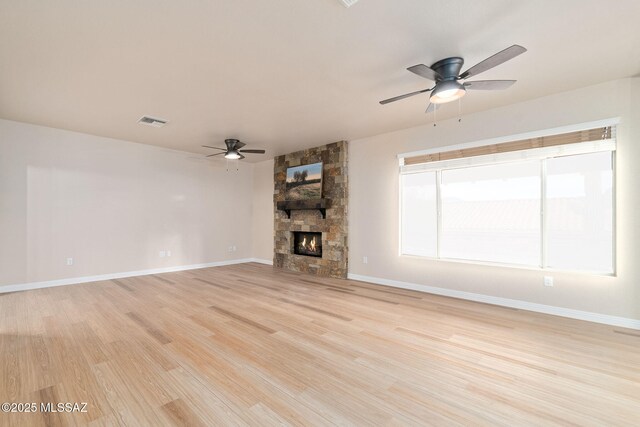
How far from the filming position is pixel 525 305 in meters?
3.77

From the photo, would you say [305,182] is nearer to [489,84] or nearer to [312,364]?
[489,84]

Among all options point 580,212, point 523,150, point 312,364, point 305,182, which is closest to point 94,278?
point 305,182

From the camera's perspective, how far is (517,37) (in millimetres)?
2434

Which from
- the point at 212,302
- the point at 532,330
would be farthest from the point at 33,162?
the point at 532,330

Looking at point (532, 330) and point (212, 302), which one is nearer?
point (532, 330)

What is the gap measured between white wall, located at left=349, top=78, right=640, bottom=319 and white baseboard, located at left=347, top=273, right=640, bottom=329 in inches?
2.1

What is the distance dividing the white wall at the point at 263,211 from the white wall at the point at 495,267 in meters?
2.77

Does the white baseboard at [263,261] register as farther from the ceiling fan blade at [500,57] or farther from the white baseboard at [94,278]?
the ceiling fan blade at [500,57]

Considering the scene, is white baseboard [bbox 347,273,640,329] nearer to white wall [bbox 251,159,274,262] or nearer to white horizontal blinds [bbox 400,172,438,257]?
white horizontal blinds [bbox 400,172,438,257]

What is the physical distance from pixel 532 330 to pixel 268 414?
3080 millimetres

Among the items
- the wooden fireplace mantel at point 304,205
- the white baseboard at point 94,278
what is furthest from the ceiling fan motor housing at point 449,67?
the white baseboard at point 94,278

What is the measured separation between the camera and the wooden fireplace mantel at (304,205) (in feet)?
19.5

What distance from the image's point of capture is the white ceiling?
6.98 ft

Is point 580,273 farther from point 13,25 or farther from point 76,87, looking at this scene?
point 76,87
